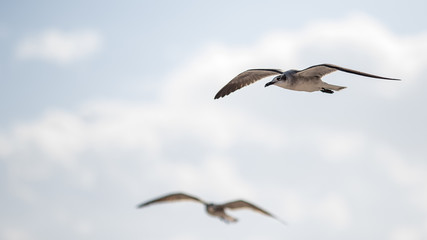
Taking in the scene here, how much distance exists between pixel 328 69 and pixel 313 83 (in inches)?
50.8

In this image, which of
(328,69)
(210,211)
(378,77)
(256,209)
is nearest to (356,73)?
(378,77)

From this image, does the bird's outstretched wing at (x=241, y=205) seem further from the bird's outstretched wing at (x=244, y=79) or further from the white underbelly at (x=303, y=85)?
the bird's outstretched wing at (x=244, y=79)

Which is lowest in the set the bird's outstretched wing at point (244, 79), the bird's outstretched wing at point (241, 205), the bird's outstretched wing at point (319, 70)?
the bird's outstretched wing at point (241, 205)

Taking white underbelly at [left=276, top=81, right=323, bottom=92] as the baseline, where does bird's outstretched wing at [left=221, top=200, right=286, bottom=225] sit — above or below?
below

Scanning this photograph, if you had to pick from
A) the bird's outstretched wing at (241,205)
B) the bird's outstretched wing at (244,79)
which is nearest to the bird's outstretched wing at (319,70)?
the bird's outstretched wing at (244,79)

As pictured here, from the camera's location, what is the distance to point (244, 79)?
118ft

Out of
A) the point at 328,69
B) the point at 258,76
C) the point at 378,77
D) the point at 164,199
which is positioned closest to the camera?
the point at 378,77

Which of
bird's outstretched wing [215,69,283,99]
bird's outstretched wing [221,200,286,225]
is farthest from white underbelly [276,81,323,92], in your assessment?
bird's outstretched wing [221,200,286,225]

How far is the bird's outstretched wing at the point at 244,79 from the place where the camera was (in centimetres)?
3484

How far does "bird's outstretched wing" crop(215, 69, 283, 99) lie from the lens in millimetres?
34841

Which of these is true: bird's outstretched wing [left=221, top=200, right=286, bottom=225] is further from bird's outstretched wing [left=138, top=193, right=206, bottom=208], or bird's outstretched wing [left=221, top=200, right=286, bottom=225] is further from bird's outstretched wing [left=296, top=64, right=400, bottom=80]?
bird's outstretched wing [left=296, top=64, right=400, bottom=80]

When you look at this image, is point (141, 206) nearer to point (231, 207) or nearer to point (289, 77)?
point (231, 207)

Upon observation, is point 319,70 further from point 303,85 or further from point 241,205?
point 241,205

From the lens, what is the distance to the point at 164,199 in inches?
Result: 1044
